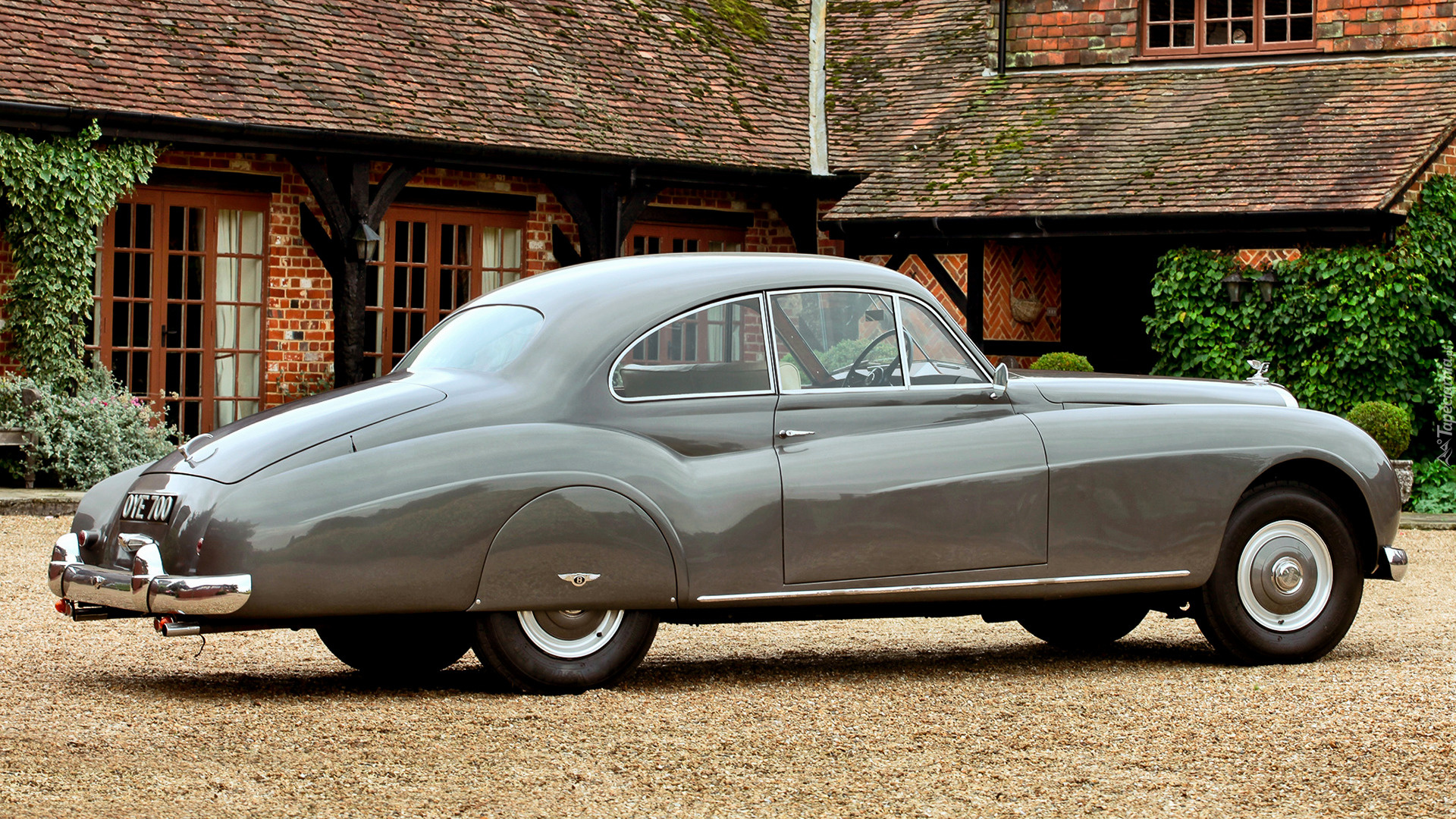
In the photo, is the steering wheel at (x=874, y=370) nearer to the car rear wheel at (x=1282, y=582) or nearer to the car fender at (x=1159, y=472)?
the car fender at (x=1159, y=472)

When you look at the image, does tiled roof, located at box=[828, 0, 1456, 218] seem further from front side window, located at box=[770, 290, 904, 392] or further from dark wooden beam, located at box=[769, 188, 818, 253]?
front side window, located at box=[770, 290, 904, 392]

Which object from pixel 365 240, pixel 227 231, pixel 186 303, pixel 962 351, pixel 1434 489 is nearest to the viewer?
pixel 962 351

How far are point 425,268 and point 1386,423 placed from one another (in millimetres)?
8413

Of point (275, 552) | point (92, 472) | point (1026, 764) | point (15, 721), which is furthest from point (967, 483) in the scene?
Result: point (92, 472)

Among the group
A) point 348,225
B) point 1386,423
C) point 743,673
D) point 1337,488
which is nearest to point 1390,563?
point 1337,488

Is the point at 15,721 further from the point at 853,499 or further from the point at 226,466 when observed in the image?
the point at 853,499

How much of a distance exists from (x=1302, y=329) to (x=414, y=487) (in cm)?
1154

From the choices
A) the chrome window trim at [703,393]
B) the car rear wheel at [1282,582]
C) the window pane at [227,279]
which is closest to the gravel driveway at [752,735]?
the car rear wheel at [1282,582]

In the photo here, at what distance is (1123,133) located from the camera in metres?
17.1

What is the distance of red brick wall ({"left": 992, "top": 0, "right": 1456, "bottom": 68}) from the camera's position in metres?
16.6

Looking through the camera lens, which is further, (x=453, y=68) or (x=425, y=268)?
(x=425, y=268)

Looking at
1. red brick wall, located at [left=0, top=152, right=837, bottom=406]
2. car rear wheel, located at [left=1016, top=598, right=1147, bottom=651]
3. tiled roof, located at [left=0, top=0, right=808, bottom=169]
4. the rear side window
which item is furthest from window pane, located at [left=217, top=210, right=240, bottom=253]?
the rear side window

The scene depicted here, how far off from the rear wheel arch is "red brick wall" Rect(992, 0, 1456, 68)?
37.7 feet

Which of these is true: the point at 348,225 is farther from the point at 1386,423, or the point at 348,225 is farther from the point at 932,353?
the point at 932,353
